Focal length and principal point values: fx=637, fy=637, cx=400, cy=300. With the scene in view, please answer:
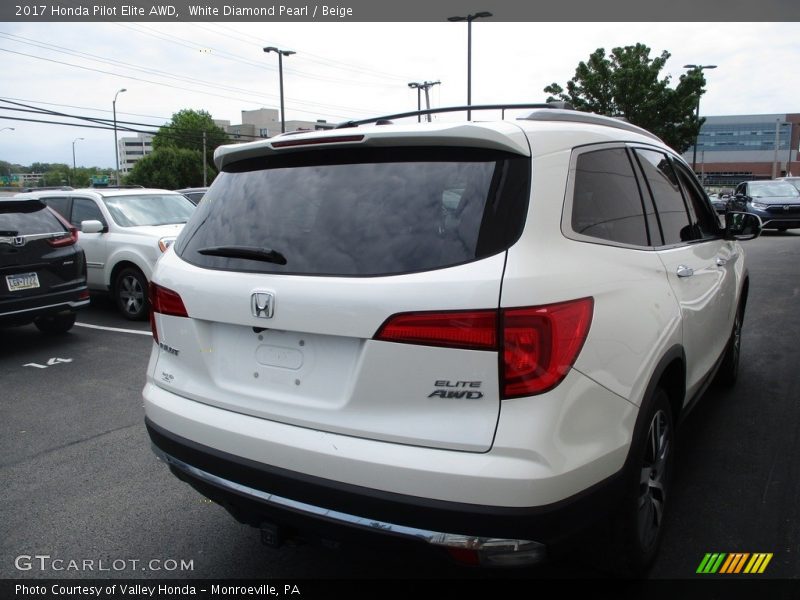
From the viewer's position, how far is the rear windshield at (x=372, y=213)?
204 cm

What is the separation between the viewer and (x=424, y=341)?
6.44 ft

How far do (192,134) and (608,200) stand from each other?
88.5 meters

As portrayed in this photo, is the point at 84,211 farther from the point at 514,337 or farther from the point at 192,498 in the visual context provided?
the point at 514,337

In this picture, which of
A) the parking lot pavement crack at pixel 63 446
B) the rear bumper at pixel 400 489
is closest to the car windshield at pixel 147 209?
the parking lot pavement crack at pixel 63 446

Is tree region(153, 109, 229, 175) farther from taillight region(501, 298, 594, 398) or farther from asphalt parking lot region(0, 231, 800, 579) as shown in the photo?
taillight region(501, 298, 594, 398)

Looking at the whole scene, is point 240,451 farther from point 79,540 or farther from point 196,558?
point 79,540

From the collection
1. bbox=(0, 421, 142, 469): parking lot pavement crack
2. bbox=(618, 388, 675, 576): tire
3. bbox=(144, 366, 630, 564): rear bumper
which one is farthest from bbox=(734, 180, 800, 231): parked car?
bbox=(144, 366, 630, 564): rear bumper

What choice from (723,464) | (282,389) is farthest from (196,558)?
(723,464)

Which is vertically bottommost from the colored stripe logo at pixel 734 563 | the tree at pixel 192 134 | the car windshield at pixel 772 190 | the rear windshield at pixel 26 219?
the colored stripe logo at pixel 734 563

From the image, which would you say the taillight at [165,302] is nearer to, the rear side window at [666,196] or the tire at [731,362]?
the rear side window at [666,196]

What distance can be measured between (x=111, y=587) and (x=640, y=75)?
1362 inches

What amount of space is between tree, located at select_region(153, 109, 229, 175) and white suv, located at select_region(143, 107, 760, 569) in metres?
81.8
